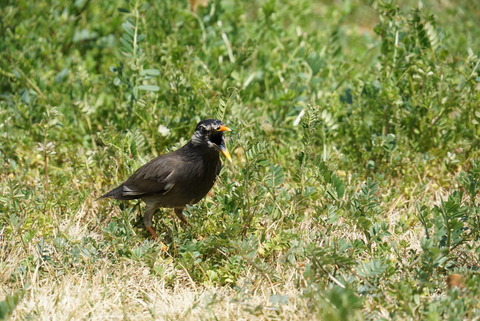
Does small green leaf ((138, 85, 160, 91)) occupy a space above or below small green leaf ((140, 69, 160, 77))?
below

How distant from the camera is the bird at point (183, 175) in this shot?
4668 millimetres

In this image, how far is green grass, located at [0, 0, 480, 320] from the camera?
12.4 ft

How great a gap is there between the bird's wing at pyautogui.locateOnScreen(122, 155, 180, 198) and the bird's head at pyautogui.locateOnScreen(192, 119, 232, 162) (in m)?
0.25

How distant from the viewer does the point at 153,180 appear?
4.71 metres

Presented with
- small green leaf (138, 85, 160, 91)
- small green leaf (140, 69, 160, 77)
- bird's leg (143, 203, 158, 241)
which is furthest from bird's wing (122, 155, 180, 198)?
small green leaf (140, 69, 160, 77)

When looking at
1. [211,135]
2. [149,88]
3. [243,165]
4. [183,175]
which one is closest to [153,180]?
[183,175]

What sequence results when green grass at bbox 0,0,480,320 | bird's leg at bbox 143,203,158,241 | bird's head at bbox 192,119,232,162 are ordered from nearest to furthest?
green grass at bbox 0,0,480,320, bird's head at bbox 192,119,232,162, bird's leg at bbox 143,203,158,241

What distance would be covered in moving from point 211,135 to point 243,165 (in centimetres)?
78

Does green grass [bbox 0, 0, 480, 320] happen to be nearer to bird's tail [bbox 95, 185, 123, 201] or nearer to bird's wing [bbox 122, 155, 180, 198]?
bird's tail [bbox 95, 185, 123, 201]

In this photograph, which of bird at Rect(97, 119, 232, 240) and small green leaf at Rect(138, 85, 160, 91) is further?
small green leaf at Rect(138, 85, 160, 91)

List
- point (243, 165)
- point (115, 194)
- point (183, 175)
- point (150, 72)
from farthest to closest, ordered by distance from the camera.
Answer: point (150, 72) → point (243, 165) → point (115, 194) → point (183, 175)

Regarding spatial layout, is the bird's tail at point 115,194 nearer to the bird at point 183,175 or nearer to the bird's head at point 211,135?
the bird at point 183,175

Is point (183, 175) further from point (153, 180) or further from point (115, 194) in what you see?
point (115, 194)

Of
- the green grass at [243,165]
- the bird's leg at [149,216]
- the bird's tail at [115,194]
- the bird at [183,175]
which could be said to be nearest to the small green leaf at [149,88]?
the green grass at [243,165]
